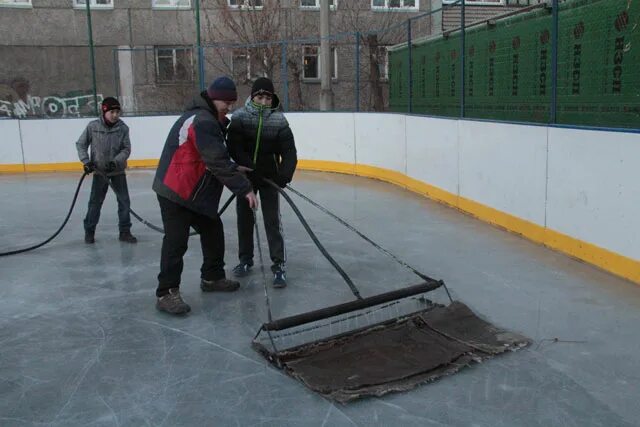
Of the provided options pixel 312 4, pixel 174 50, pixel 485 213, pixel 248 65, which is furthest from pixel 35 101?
pixel 485 213

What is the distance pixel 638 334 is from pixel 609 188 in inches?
66.0

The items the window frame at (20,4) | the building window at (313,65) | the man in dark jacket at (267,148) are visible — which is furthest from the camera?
the building window at (313,65)

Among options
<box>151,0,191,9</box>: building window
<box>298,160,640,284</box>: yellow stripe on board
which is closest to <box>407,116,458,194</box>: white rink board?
<box>298,160,640,284</box>: yellow stripe on board

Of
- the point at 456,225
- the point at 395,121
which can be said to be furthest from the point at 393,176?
the point at 456,225

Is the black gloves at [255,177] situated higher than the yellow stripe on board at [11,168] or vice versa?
the black gloves at [255,177]

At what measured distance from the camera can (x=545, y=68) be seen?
716cm

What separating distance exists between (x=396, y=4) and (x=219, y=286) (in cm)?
1958

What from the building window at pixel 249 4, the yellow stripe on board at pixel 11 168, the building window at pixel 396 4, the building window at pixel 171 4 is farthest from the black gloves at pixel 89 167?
the building window at pixel 396 4

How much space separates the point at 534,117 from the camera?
7410mm

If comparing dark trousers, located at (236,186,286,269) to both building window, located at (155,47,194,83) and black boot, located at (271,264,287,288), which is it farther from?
building window, located at (155,47,194,83)

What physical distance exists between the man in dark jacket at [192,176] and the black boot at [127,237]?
234 cm

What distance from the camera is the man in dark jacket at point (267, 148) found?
15.8 feet

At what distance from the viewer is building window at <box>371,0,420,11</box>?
2234 centimetres

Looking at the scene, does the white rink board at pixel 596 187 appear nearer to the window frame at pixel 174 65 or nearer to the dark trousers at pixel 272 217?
the dark trousers at pixel 272 217
